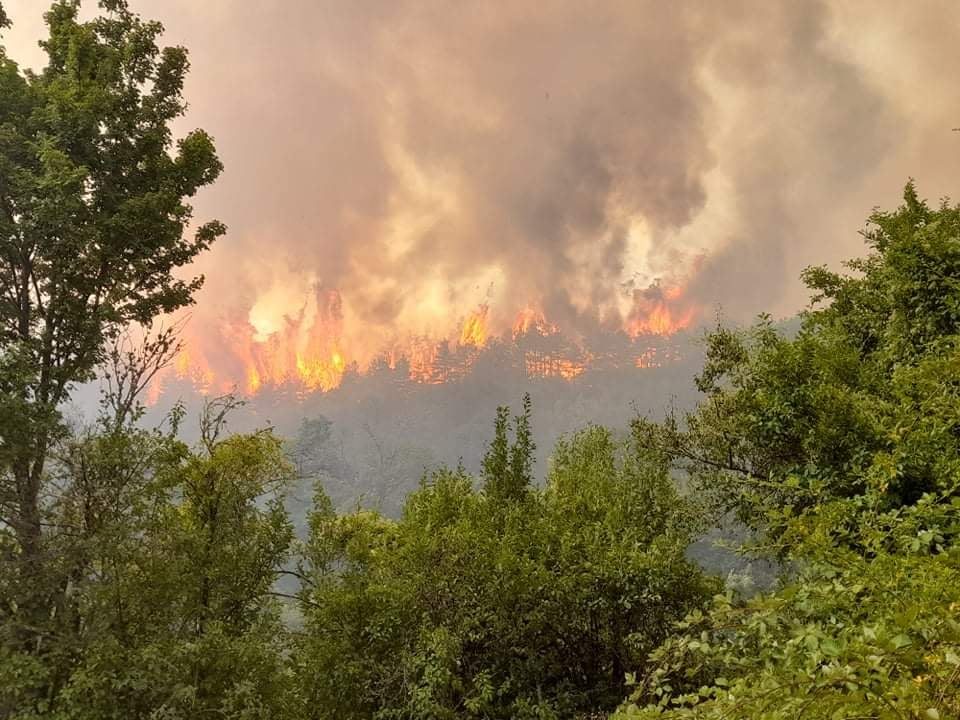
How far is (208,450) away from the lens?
44.2 ft

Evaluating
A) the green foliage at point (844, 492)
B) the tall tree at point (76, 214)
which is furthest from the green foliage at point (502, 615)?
the tall tree at point (76, 214)

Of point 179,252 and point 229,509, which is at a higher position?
point 179,252

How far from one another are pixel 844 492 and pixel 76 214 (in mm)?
16932

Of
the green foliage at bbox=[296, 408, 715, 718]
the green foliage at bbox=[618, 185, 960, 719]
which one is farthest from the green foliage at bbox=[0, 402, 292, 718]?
the green foliage at bbox=[618, 185, 960, 719]

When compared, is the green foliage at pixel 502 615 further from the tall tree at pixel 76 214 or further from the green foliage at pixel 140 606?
the tall tree at pixel 76 214

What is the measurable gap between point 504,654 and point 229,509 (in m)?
7.23

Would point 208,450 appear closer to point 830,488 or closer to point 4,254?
point 4,254

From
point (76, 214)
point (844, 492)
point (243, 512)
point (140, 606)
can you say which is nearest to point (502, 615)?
point (243, 512)

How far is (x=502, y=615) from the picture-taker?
11953mm

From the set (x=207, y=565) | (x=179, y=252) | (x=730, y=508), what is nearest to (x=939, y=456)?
(x=730, y=508)

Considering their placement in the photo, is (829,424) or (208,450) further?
(208,450)

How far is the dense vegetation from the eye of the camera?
31.7 ft

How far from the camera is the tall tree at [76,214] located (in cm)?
1014

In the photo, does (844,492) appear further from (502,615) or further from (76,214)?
(76,214)
